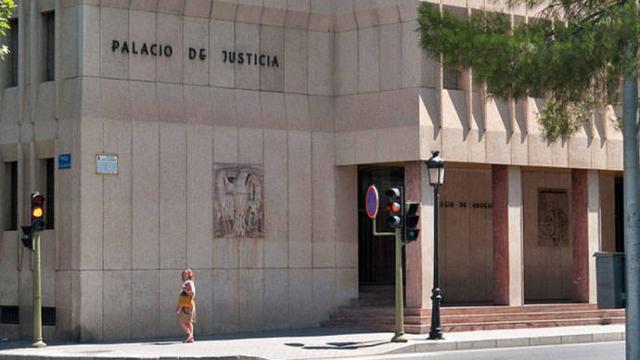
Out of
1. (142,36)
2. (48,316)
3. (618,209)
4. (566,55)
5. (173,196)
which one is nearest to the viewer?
(566,55)

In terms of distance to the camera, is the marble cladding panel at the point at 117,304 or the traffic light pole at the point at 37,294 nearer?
the traffic light pole at the point at 37,294

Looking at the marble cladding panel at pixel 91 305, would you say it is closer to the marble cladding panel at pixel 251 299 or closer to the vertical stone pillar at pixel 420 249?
the marble cladding panel at pixel 251 299

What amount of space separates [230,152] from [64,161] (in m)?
3.87

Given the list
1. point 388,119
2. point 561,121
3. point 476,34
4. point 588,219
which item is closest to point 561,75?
point 476,34

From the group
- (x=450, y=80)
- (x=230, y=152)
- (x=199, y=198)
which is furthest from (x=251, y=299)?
(x=450, y=80)

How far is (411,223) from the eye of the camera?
29203mm

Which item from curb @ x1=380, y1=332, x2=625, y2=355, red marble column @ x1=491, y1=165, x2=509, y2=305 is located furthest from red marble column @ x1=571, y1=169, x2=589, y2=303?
curb @ x1=380, y1=332, x2=625, y2=355

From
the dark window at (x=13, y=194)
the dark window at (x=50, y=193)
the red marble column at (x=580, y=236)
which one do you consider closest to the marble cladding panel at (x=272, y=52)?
the dark window at (x=50, y=193)

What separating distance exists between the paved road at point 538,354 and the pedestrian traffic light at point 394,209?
2.66m

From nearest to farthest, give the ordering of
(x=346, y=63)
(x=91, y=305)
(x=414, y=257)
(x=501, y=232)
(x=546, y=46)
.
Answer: (x=546, y=46), (x=91, y=305), (x=414, y=257), (x=346, y=63), (x=501, y=232)

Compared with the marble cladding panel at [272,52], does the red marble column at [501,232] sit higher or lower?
lower

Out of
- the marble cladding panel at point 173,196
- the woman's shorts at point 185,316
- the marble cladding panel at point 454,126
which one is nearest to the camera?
the woman's shorts at point 185,316

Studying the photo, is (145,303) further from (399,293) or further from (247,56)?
(247,56)

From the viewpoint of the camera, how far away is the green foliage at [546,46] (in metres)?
18.8
